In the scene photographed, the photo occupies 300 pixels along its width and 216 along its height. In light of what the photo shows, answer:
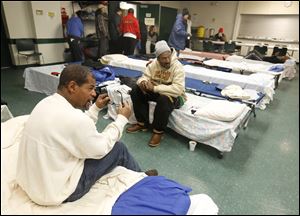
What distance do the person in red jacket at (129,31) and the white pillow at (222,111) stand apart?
11.0ft

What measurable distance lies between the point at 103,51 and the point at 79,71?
14.7 feet

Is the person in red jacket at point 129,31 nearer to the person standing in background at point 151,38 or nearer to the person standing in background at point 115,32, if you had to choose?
the person standing in background at point 115,32

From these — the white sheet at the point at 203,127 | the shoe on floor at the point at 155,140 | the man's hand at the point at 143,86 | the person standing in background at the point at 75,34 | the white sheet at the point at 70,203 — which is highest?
the person standing in background at the point at 75,34

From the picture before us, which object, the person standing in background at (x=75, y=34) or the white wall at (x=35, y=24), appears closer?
the white wall at (x=35, y=24)

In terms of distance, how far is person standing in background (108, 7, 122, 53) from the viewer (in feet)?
16.7

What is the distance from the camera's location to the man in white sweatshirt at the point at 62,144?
0.79 metres

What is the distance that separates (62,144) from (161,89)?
1.36 meters

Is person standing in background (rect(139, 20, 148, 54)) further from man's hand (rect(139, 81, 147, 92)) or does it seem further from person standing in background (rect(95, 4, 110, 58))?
man's hand (rect(139, 81, 147, 92))

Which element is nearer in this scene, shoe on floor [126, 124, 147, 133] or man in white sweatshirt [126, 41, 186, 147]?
man in white sweatshirt [126, 41, 186, 147]

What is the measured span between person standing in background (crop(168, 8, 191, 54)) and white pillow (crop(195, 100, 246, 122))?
126 inches

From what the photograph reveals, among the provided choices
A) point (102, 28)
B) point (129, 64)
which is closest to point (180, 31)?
point (129, 64)

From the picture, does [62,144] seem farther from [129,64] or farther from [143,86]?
[129,64]

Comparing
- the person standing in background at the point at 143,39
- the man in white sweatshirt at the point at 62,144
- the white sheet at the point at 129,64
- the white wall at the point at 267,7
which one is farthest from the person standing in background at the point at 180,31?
the white wall at the point at 267,7

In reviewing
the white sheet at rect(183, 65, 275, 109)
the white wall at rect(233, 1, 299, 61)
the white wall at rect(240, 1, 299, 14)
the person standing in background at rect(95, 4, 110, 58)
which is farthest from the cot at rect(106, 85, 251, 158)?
the white wall at rect(240, 1, 299, 14)
